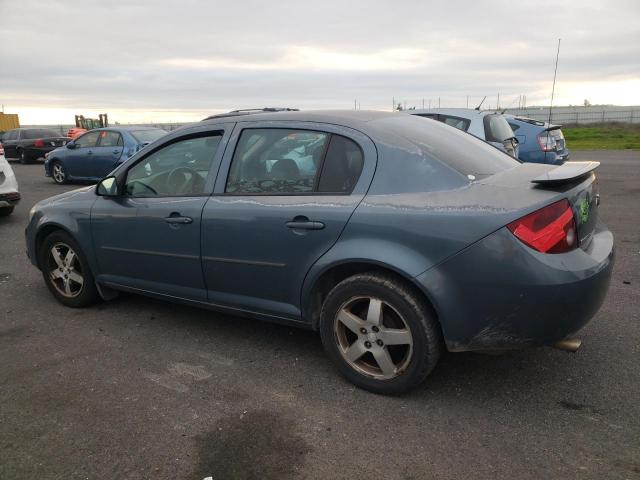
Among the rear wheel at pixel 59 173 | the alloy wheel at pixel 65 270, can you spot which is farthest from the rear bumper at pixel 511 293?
the rear wheel at pixel 59 173

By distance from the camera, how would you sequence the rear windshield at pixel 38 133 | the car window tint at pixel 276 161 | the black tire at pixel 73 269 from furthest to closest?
the rear windshield at pixel 38 133, the black tire at pixel 73 269, the car window tint at pixel 276 161

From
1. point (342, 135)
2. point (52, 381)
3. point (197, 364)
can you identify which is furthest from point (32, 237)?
point (342, 135)

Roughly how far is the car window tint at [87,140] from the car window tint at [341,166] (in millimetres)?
11509

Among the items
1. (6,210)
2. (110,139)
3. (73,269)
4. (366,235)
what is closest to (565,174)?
(366,235)

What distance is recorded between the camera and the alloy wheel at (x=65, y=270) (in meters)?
4.64

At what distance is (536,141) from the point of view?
9.59 m

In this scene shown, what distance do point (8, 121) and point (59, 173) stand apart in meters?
32.4

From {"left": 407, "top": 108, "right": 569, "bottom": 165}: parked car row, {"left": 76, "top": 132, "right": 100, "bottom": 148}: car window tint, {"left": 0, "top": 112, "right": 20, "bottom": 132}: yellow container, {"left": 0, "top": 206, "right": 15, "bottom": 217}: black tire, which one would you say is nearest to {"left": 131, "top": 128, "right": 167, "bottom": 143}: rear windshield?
{"left": 76, "top": 132, "right": 100, "bottom": 148}: car window tint

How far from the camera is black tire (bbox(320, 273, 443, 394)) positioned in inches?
115

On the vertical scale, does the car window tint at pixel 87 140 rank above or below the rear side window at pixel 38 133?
above

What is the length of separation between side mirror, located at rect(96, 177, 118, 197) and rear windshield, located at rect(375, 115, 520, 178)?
213 cm

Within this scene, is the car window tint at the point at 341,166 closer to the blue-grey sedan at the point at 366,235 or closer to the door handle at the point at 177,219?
the blue-grey sedan at the point at 366,235

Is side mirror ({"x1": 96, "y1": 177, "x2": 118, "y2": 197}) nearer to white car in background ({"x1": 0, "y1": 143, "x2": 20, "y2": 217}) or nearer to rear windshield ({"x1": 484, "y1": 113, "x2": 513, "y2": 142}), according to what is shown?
white car in background ({"x1": 0, "y1": 143, "x2": 20, "y2": 217})

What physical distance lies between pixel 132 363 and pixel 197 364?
0.44m
